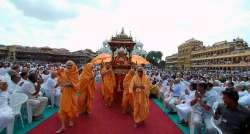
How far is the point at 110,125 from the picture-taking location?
7.39 metres

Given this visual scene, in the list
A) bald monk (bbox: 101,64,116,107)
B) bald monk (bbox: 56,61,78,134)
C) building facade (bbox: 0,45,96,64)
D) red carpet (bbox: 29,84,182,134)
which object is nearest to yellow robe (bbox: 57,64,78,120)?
bald monk (bbox: 56,61,78,134)

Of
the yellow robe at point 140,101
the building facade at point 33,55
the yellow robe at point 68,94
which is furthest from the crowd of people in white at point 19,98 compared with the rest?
the building facade at point 33,55

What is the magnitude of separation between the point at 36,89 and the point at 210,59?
211 ft

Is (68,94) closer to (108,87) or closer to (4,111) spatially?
(4,111)

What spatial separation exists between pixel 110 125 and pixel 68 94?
1.56 m

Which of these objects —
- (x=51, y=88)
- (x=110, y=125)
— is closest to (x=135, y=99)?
(x=110, y=125)

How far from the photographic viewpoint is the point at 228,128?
382cm

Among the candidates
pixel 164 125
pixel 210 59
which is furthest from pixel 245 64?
pixel 164 125

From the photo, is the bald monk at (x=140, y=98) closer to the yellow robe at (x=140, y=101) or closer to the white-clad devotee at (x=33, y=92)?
the yellow robe at (x=140, y=101)

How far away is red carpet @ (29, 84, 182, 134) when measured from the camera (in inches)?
263

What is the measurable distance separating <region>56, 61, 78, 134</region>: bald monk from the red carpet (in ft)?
1.32

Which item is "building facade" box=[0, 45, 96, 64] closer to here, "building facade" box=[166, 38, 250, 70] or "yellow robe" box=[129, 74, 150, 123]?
"building facade" box=[166, 38, 250, 70]

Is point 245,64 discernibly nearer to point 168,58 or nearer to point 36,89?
point 36,89

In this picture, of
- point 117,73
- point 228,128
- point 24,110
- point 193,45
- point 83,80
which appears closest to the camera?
point 228,128
